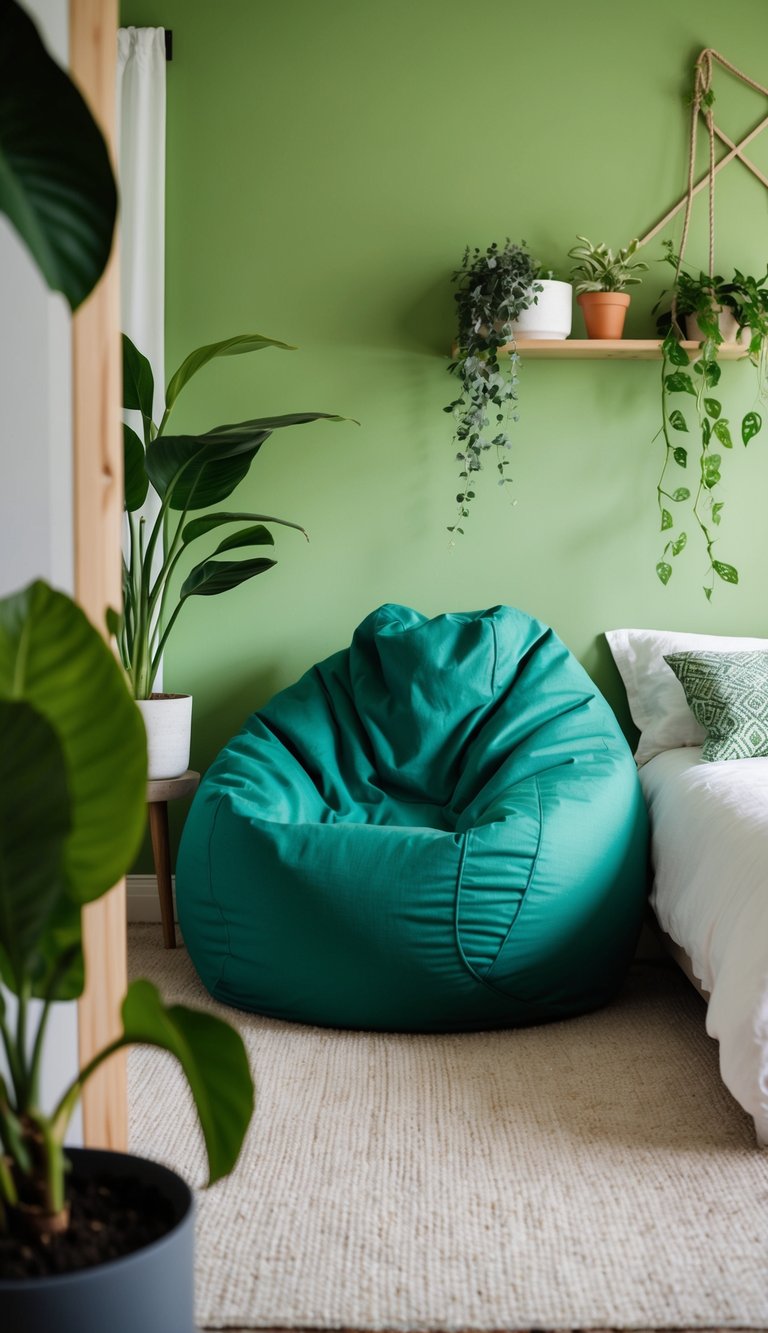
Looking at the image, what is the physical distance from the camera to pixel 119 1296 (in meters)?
0.87

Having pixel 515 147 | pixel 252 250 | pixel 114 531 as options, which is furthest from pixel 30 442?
pixel 515 147

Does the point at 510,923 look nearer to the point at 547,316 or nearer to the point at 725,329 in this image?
the point at 547,316

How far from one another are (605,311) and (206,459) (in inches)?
45.4

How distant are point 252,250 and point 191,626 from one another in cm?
107

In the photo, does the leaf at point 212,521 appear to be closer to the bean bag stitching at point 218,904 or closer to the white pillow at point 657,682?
the bean bag stitching at point 218,904

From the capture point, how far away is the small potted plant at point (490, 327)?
9.95ft

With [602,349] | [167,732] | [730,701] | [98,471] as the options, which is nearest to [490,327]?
[602,349]

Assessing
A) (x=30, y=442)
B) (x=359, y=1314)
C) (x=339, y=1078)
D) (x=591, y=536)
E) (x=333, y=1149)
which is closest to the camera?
(x=30, y=442)

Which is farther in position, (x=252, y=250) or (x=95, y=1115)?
(x=252, y=250)

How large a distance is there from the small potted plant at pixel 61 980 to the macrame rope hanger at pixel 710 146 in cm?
271

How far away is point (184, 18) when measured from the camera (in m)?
3.22

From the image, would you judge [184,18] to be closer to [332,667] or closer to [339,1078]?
[332,667]

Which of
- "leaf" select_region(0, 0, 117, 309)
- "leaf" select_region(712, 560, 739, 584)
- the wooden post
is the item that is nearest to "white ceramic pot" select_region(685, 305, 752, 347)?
"leaf" select_region(712, 560, 739, 584)

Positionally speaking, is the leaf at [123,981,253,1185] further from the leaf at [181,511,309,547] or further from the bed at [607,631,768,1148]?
the leaf at [181,511,309,547]
